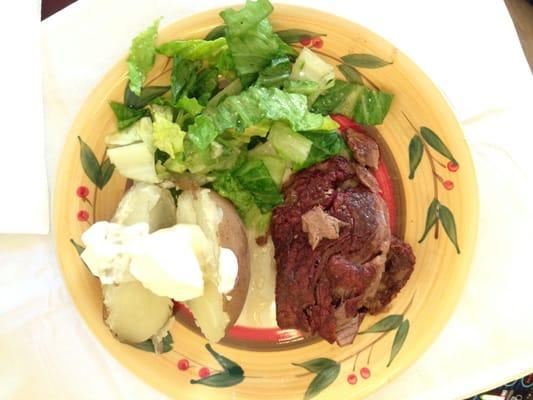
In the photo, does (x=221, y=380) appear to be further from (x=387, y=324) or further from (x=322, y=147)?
(x=322, y=147)

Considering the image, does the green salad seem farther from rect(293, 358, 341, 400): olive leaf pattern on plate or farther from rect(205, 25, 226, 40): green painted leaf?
rect(293, 358, 341, 400): olive leaf pattern on plate

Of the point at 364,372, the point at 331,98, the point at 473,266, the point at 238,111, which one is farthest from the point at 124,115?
the point at 473,266

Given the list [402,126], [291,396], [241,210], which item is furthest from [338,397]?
[402,126]

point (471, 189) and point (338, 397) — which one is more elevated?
point (471, 189)

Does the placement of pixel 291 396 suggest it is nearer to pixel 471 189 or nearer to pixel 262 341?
pixel 262 341

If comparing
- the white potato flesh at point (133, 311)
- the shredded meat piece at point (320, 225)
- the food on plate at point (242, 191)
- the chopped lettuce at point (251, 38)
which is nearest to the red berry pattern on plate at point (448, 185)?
the food on plate at point (242, 191)

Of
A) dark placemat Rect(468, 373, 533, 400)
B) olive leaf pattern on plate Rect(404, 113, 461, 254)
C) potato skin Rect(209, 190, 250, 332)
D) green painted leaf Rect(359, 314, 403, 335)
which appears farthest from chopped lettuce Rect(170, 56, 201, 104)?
dark placemat Rect(468, 373, 533, 400)
